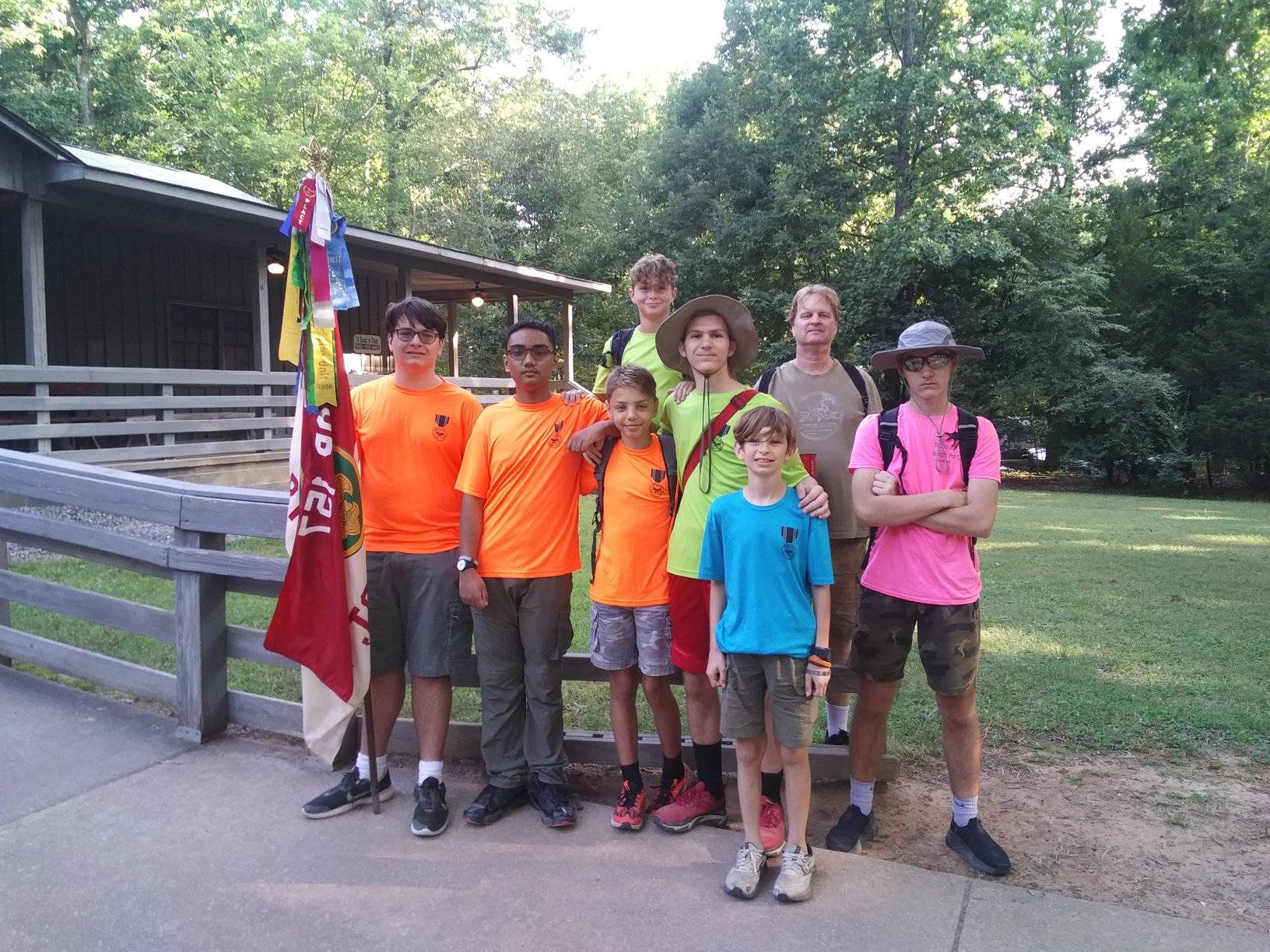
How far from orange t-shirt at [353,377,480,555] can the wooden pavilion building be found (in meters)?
7.29

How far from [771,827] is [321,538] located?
1.91 metres

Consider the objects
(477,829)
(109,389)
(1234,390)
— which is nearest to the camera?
(477,829)

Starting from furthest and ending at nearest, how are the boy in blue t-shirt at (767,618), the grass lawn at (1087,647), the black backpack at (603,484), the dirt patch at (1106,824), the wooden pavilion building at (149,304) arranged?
the wooden pavilion building at (149,304) → the grass lawn at (1087,647) → the black backpack at (603,484) → the dirt patch at (1106,824) → the boy in blue t-shirt at (767,618)

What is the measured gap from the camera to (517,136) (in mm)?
33188

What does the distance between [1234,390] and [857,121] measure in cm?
1241

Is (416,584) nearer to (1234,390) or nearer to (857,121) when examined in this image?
(857,121)

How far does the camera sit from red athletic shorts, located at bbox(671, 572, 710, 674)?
3.25 m

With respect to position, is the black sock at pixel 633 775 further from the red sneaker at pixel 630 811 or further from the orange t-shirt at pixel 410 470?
the orange t-shirt at pixel 410 470

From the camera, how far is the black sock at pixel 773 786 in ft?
10.6

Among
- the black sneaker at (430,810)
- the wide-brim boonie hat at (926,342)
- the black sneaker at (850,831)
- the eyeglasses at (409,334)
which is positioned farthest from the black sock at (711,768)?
the eyeglasses at (409,334)

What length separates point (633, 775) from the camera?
341cm

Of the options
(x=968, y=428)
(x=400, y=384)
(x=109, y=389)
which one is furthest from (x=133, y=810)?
(x=109, y=389)

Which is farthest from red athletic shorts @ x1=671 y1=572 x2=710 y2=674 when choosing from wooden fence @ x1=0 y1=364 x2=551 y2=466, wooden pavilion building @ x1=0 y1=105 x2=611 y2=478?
wooden pavilion building @ x1=0 y1=105 x2=611 y2=478

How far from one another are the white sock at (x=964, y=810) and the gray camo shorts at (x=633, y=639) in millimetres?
1146
